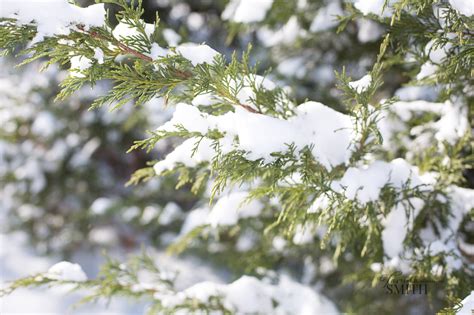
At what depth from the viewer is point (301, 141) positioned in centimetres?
180

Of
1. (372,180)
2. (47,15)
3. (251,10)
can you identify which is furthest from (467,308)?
(251,10)

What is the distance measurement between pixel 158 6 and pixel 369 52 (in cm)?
292

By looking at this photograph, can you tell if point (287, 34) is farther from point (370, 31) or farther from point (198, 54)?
point (198, 54)

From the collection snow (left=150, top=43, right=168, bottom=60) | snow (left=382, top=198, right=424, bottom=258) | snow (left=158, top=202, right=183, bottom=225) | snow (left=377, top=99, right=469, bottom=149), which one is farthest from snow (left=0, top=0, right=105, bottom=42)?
snow (left=158, top=202, right=183, bottom=225)

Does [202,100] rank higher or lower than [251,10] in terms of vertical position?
lower

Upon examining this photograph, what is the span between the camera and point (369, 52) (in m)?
3.45

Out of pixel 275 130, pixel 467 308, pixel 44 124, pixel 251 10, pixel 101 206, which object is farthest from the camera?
pixel 44 124

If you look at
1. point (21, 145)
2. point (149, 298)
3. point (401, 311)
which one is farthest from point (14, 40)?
point (21, 145)

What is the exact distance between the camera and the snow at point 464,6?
64.4 inches

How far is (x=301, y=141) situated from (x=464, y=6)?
0.73 metres

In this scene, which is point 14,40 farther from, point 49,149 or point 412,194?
point 49,149

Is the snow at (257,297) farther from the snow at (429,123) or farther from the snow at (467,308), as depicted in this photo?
the snow at (467,308)

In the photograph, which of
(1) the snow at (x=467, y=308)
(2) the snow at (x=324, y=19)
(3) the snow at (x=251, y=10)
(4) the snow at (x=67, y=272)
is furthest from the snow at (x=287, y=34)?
(1) the snow at (x=467, y=308)

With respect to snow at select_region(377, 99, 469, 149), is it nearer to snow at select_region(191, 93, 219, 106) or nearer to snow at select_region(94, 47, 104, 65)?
snow at select_region(191, 93, 219, 106)
